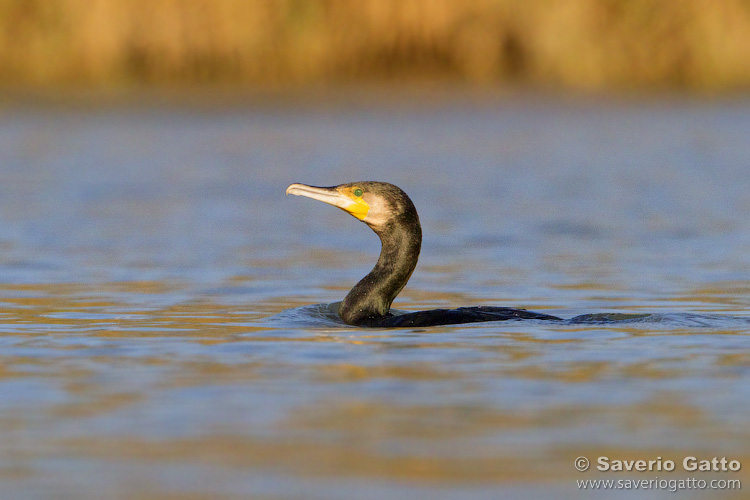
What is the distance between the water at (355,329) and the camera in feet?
15.4

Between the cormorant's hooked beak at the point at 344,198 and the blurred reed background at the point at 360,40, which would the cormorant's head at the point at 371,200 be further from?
the blurred reed background at the point at 360,40

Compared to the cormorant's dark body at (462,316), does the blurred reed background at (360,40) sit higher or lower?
higher

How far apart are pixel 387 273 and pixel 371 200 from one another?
40 cm

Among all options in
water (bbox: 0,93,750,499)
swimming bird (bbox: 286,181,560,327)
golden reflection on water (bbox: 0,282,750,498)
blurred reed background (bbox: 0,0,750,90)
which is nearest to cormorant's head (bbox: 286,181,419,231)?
swimming bird (bbox: 286,181,560,327)

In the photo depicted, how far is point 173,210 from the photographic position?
47.9ft

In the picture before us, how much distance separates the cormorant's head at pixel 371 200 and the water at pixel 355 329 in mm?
620

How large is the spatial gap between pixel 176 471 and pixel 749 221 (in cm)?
961

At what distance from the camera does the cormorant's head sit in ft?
27.0

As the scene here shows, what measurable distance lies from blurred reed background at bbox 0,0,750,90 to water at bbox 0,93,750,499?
5.91 ft

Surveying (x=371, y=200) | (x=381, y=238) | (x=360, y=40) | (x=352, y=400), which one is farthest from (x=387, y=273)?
(x=360, y=40)

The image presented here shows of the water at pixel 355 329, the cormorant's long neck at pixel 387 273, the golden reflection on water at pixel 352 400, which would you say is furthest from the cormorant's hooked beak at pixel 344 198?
the golden reflection on water at pixel 352 400

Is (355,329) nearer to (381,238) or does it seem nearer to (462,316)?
(462,316)

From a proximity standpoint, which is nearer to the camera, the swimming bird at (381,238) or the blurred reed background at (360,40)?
the swimming bird at (381,238)

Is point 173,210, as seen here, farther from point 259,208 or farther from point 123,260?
point 123,260
